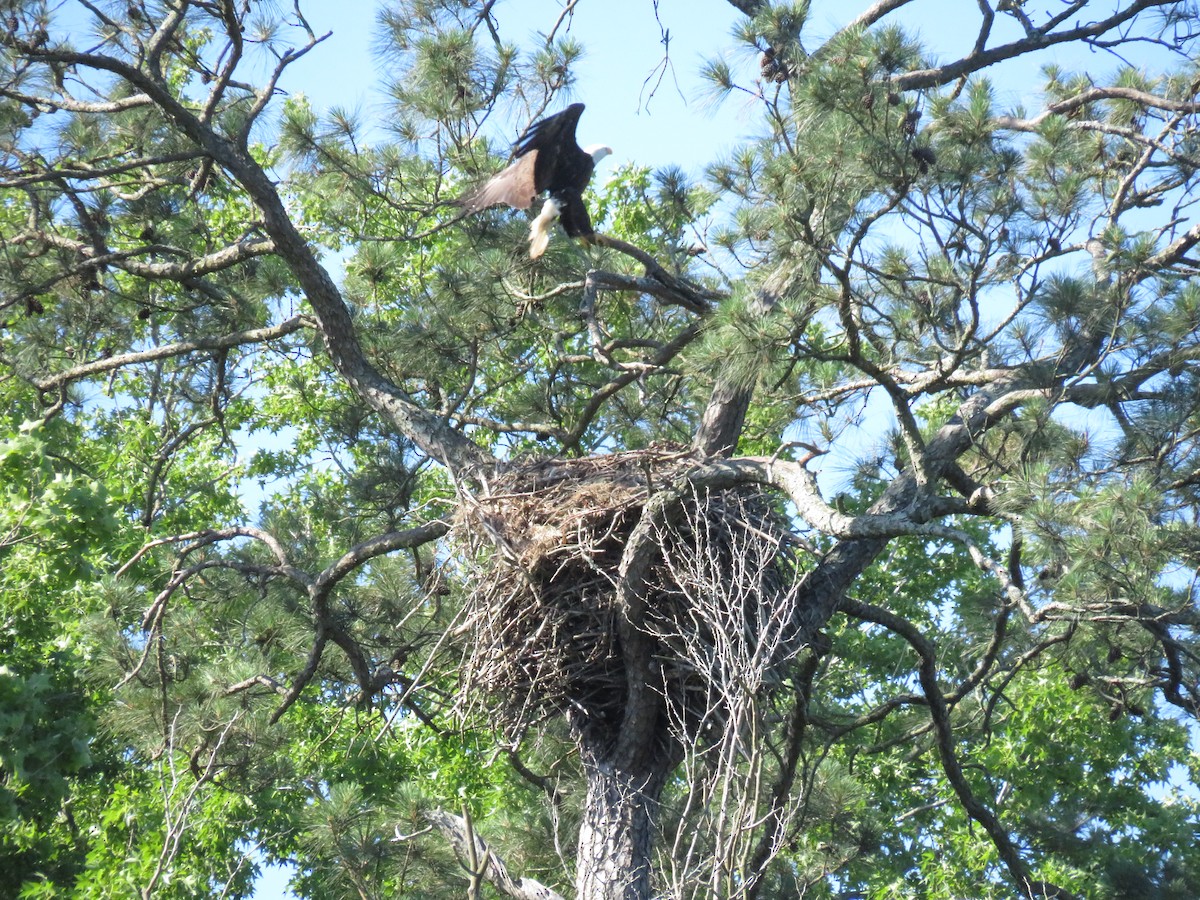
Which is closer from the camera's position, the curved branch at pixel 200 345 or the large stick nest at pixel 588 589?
the large stick nest at pixel 588 589

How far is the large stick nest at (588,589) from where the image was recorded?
3.94 metres

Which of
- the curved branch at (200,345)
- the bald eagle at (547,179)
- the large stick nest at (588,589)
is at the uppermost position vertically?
the bald eagle at (547,179)

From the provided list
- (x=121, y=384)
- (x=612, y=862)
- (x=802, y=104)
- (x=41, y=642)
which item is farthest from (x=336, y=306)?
(x=121, y=384)

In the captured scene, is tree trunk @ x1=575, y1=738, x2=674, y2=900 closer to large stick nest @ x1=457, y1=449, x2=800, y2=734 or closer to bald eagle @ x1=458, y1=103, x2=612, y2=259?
large stick nest @ x1=457, y1=449, x2=800, y2=734

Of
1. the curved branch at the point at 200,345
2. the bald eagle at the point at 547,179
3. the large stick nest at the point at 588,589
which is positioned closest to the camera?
the large stick nest at the point at 588,589

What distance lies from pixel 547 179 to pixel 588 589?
191 cm

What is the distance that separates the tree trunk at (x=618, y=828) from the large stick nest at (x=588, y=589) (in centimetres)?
22

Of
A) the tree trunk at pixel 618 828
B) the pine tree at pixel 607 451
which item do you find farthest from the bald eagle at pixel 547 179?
the tree trunk at pixel 618 828

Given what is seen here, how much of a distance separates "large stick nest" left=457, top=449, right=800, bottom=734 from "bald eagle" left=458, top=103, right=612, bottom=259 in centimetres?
136

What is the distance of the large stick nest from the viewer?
394 cm

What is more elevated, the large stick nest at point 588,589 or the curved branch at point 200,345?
the curved branch at point 200,345

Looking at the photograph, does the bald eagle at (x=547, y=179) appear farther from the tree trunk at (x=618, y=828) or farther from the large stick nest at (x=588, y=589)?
the tree trunk at (x=618, y=828)

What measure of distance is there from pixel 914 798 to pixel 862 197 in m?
7.62

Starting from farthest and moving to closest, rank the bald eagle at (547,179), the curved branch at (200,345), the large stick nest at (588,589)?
1. the curved branch at (200,345)
2. the bald eagle at (547,179)
3. the large stick nest at (588,589)
